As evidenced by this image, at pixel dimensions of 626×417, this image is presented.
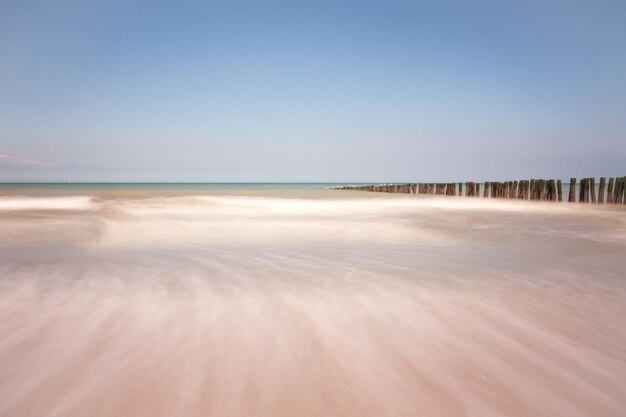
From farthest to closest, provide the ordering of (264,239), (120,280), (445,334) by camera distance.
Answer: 1. (264,239)
2. (120,280)
3. (445,334)

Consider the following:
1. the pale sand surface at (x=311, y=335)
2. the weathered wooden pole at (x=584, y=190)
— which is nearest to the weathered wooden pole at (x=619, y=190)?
the weathered wooden pole at (x=584, y=190)

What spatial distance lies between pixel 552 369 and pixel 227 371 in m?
1.80

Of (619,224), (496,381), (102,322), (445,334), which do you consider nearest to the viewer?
(496,381)

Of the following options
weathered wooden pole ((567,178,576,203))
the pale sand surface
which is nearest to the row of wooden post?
weathered wooden pole ((567,178,576,203))

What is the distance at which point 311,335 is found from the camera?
2.53 metres

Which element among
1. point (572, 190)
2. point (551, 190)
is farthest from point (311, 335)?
point (551, 190)

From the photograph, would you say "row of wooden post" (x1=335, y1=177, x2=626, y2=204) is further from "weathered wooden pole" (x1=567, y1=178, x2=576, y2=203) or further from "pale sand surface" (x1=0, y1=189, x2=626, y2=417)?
"pale sand surface" (x1=0, y1=189, x2=626, y2=417)

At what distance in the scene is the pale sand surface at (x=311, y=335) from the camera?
1.78m

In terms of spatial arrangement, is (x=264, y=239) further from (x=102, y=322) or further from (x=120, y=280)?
(x=102, y=322)

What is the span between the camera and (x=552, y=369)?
80.7 inches

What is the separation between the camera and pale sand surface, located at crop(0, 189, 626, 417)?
1.78m

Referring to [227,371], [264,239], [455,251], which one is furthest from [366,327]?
[264,239]

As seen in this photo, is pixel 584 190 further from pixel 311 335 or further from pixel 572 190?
pixel 311 335

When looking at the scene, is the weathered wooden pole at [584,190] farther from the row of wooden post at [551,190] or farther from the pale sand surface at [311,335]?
the pale sand surface at [311,335]
